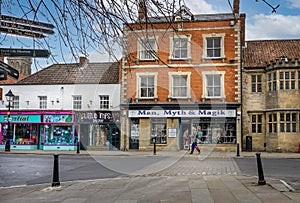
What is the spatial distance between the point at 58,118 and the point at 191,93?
35.7 feet

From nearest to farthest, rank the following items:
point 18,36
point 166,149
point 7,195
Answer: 1. point 18,36
2. point 7,195
3. point 166,149

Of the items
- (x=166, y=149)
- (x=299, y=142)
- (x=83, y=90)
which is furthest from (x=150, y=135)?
(x=299, y=142)

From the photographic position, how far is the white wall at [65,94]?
2909cm

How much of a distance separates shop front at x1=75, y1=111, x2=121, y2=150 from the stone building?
9995 millimetres

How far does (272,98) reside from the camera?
26047 millimetres

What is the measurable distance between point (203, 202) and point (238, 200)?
74 centimetres

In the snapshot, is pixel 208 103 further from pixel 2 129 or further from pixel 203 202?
pixel 203 202

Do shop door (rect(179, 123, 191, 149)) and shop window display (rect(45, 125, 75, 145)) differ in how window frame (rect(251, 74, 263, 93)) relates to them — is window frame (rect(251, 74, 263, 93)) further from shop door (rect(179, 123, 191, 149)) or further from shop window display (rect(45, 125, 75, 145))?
shop window display (rect(45, 125, 75, 145))

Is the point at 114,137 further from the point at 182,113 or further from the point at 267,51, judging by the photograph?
the point at 267,51

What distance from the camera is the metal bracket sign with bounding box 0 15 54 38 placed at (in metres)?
5.58

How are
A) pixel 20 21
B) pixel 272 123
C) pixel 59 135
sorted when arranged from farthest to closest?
pixel 59 135 < pixel 272 123 < pixel 20 21

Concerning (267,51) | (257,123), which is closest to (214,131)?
→ (257,123)

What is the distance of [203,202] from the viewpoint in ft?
23.7

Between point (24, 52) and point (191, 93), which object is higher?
point (191, 93)
